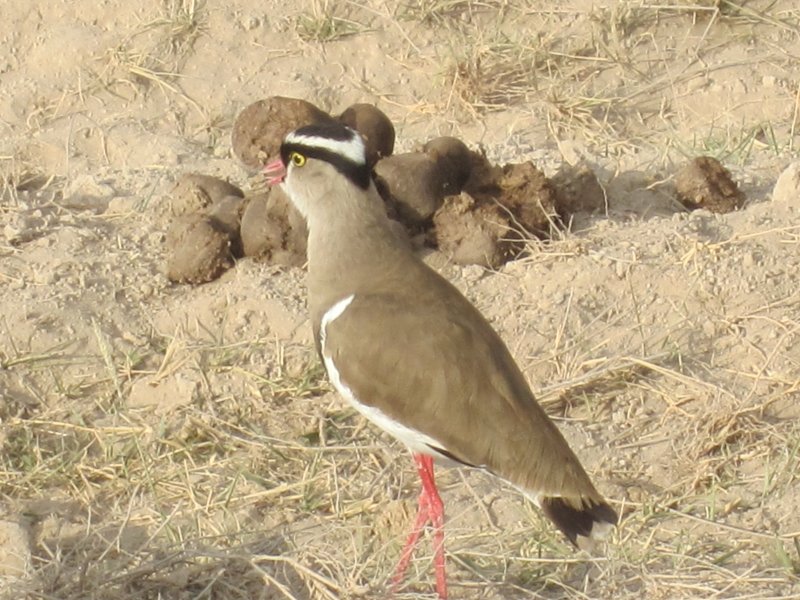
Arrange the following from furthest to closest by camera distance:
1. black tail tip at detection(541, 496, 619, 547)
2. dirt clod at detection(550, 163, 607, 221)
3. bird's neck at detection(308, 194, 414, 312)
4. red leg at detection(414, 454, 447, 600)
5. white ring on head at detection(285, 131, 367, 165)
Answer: dirt clod at detection(550, 163, 607, 221) → white ring on head at detection(285, 131, 367, 165) → bird's neck at detection(308, 194, 414, 312) → red leg at detection(414, 454, 447, 600) → black tail tip at detection(541, 496, 619, 547)

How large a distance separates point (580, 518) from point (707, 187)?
233 cm

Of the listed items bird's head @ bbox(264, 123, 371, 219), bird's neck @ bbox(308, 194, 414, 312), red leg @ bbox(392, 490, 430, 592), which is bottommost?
red leg @ bbox(392, 490, 430, 592)

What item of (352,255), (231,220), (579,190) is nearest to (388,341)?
(352,255)

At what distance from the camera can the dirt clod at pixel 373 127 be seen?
20.6ft

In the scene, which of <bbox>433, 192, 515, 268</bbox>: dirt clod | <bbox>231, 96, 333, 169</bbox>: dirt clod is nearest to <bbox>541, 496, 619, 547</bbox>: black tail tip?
<bbox>433, 192, 515, 268</bbox>: dirt clod

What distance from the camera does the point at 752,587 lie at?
180 inches

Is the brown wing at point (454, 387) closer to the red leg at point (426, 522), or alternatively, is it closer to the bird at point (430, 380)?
the bird at point (430, 380)

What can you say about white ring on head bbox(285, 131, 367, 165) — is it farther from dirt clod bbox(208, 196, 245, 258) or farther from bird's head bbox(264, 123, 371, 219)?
dirt clod bbox(208, 196, 245, 258)

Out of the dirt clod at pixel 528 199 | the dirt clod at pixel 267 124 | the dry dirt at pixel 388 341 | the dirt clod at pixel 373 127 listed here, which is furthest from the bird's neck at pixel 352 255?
the dirt clod at pixel 267 124

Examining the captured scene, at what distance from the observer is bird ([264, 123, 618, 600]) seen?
457cm

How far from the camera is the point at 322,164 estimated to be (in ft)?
16.8

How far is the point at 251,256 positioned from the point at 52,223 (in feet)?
2.91

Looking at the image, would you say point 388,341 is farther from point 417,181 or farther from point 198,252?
point 198,252

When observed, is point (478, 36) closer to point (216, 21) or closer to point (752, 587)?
point (216, 21)
